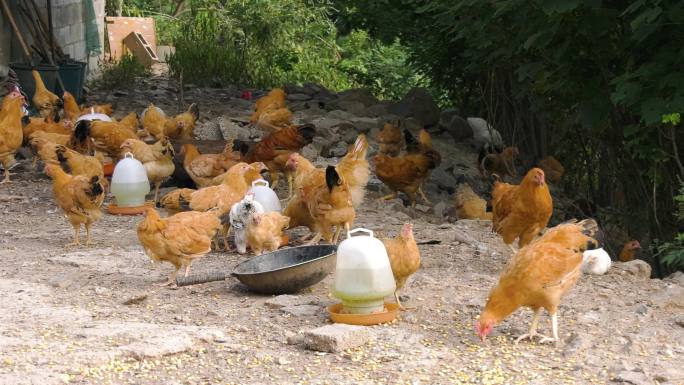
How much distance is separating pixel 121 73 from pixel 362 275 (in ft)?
45.0

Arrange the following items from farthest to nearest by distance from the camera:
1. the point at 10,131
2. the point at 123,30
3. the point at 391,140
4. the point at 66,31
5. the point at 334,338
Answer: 1. the point at 123,30
2. the point at 66,31
3. the point at 391,140
4. the point at 10,131
5. the point at 334,338

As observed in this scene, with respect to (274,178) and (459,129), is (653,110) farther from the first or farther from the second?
(459,129)

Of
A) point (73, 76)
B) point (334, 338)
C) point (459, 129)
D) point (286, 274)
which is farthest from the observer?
point (73, 76)

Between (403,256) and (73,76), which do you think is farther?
(73,76)

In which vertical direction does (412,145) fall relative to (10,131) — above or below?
below

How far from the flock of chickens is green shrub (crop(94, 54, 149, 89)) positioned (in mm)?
3824

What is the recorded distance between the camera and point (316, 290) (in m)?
7.73

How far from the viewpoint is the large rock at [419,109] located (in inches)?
639

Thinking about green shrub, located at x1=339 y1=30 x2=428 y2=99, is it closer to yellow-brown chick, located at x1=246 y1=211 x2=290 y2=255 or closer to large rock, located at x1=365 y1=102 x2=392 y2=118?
large rock, located at x1=365 y1=102 x2=392 y2=118

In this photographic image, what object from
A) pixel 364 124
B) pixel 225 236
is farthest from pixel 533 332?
pixel 364 124

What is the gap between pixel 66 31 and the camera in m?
18.8

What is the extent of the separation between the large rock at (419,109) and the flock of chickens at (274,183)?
228 cm

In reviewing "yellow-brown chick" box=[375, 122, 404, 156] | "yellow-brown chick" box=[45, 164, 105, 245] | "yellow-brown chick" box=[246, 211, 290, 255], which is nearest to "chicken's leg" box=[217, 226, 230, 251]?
"yellow-brown chick" box=[246, 211, 290, 255]

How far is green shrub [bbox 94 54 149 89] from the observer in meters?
19.1
